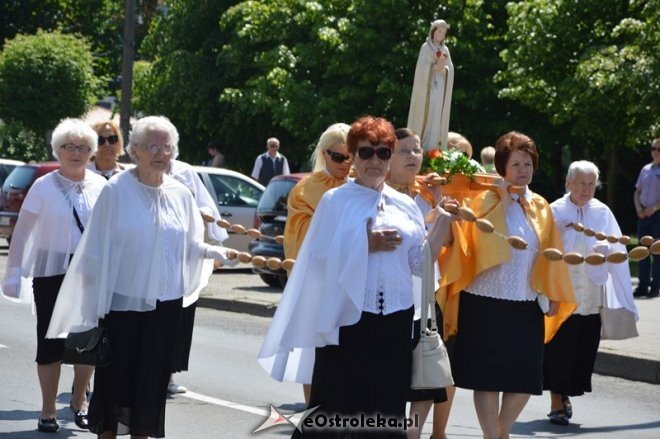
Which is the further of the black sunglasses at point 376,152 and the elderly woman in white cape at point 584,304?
the elderly woman in white cape at point 584,304

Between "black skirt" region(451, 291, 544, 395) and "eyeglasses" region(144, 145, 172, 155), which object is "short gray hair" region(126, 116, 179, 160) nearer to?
"eyeglasses" region(144, 145, 172, 155)

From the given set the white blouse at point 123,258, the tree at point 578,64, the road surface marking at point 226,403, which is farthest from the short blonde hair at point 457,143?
the tree at point 578,64

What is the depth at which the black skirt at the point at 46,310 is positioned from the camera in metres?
8.34

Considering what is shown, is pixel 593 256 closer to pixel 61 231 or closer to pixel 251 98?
pixel 61 231

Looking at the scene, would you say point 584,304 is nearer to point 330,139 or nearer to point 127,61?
point 330,139

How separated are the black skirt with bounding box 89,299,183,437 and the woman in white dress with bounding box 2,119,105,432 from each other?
1.58 m

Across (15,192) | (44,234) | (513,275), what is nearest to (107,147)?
(44,234)

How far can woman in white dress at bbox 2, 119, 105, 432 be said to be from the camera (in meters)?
8.31

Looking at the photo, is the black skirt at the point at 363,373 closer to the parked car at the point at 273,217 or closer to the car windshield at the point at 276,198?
the parked car at the point at 273,217

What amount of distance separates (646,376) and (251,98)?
22795mm

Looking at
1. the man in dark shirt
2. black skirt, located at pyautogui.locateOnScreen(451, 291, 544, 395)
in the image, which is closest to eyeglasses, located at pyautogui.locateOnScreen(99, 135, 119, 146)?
black skirt, located at pyautogui.locateOnScreen(451, 291, 544, 395)

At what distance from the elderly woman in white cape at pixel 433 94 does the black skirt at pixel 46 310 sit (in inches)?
99.3

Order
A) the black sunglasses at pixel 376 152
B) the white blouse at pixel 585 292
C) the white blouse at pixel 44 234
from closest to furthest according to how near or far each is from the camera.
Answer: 1. the black sunglasses at pixel 376 152
2. the white blouse at pixel 44 234
3. the white blouse at pixel 585 292

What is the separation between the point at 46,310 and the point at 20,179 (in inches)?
647
